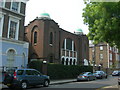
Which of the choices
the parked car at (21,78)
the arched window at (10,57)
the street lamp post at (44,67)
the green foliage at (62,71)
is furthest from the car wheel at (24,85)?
the green foliage at (62,71)

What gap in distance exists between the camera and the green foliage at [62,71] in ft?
84.8

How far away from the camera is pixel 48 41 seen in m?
30.5

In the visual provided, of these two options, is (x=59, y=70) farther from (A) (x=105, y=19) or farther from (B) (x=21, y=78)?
(A) (x=105, y=19)

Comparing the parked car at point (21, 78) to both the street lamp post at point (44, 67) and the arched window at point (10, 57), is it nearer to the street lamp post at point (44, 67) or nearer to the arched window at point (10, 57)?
the arched window at point (10, 57)

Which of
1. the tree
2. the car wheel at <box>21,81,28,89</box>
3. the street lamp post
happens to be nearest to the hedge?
the street lamp post

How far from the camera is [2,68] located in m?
20.1

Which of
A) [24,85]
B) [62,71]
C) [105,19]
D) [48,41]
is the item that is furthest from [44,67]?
[105,19]

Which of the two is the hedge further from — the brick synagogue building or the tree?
the tree

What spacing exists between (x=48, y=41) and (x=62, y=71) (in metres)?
5.93

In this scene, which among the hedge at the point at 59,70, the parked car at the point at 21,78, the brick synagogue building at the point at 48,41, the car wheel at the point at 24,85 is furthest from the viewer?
the brick synagogue building at the point at 48,41

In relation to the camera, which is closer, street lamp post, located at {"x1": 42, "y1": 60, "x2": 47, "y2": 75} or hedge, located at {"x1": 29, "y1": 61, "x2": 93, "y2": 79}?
street lamp post, located at {"x1": 42, "y1": 60, "x2": 47, "y2": 75}

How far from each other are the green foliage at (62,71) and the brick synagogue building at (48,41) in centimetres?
334

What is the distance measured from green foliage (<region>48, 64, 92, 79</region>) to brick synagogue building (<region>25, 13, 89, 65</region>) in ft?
11.0

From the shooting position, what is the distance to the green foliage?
84.8ft
